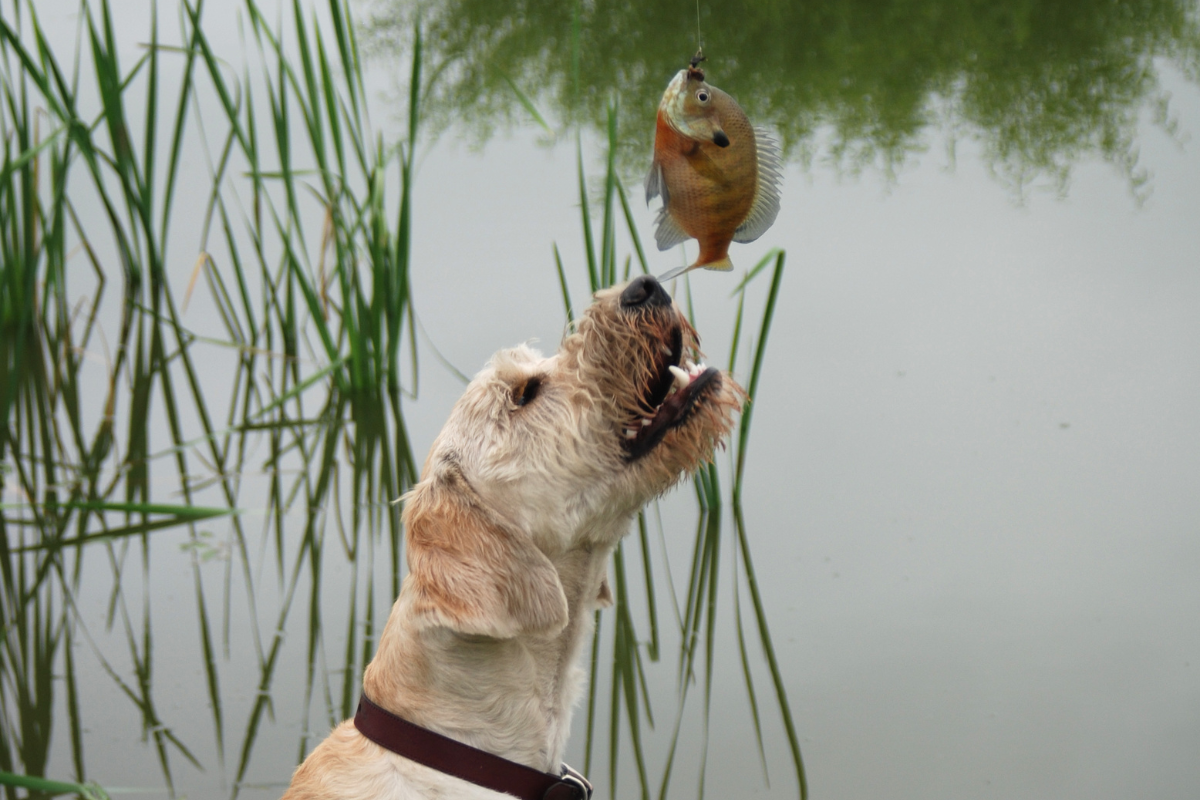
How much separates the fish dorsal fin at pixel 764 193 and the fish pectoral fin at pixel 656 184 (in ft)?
0.59

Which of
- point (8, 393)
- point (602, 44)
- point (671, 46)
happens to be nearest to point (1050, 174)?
point (671, 46)

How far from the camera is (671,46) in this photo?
7.73m

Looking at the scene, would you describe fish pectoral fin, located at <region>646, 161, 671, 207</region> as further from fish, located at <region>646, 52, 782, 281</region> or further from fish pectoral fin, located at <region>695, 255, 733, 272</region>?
fish pectoral fin, located at <region>695, 255, 733, 272</region>

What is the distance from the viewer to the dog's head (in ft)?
7.93

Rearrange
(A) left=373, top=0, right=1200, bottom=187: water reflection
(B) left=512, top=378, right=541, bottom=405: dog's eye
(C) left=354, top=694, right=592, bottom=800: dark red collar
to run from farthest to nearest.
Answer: (A) left=373, top=0, right=1200, bottom=187: water reflection, (B) left=512, top=378, right=541, bottom=405: dog's eye, (C) left=354, top=694, right=592, bottom=800: dark red collar

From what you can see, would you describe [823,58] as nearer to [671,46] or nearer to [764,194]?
[671,46]

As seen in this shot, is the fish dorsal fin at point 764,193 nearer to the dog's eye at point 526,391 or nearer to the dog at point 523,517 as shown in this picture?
the dog at point 523,517

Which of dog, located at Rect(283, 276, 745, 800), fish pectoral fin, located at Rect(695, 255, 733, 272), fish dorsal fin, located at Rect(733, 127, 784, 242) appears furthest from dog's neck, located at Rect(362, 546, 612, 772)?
fish dorsal fin, located at Rect(733, 127, 784, 242)

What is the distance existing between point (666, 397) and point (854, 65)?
270 inches

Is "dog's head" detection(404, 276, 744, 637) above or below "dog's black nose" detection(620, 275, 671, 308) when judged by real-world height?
below

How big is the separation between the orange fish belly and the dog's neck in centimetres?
85

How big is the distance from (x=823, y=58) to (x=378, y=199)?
4197 mm

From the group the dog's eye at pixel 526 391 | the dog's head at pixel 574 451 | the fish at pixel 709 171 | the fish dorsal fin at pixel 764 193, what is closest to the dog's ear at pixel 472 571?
the dog's head at pixel 574 451

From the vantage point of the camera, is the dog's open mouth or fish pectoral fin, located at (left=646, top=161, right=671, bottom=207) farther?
the dog's open mouth
